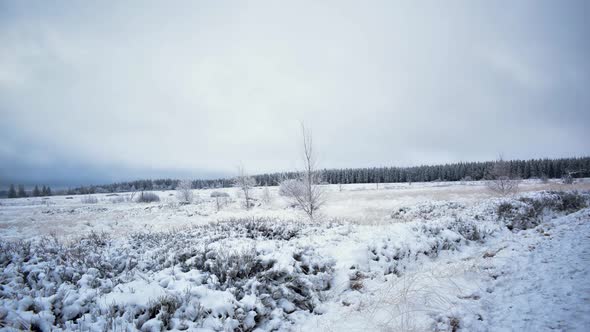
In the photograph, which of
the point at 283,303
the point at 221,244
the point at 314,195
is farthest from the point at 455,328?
the point at 314,195

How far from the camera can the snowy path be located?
3158 mm

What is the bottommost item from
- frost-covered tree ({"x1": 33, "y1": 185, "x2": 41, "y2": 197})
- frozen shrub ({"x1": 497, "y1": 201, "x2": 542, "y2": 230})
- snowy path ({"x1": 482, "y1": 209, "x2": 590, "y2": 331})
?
frost-covered tree ({"x1": 33, "y1": 185, "x2": 41, "y2": 197})

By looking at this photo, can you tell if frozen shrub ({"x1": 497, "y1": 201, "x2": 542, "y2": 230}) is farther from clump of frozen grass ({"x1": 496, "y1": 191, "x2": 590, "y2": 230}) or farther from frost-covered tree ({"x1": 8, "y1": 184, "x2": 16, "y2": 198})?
frost-covered tree ({"x1": 8, "y1": 184, "x2": 16, "y2": 198})

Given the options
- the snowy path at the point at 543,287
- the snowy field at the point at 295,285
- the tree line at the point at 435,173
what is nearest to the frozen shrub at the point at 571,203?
the snowy field at the point at 295,285

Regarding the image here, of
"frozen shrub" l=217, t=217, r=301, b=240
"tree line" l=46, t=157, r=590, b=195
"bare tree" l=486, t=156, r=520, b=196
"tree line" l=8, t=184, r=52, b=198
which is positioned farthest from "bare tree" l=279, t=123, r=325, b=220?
"tree line" l=8, t=184, r=52, b=198

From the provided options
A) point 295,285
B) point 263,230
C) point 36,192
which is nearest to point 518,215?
point 263,230

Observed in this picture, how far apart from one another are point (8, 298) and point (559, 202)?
23.4 meters

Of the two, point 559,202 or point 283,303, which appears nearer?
point 283,303

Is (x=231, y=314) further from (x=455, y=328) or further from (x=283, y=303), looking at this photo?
(x=455, y=328)

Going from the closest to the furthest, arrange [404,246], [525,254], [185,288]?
[185,288], [525,254], [404,246]

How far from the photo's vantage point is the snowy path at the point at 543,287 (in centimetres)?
316

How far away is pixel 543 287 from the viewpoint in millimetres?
3955

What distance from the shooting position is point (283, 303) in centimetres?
470

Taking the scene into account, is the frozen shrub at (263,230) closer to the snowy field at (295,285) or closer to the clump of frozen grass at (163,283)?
the snowy field at (295,285)
